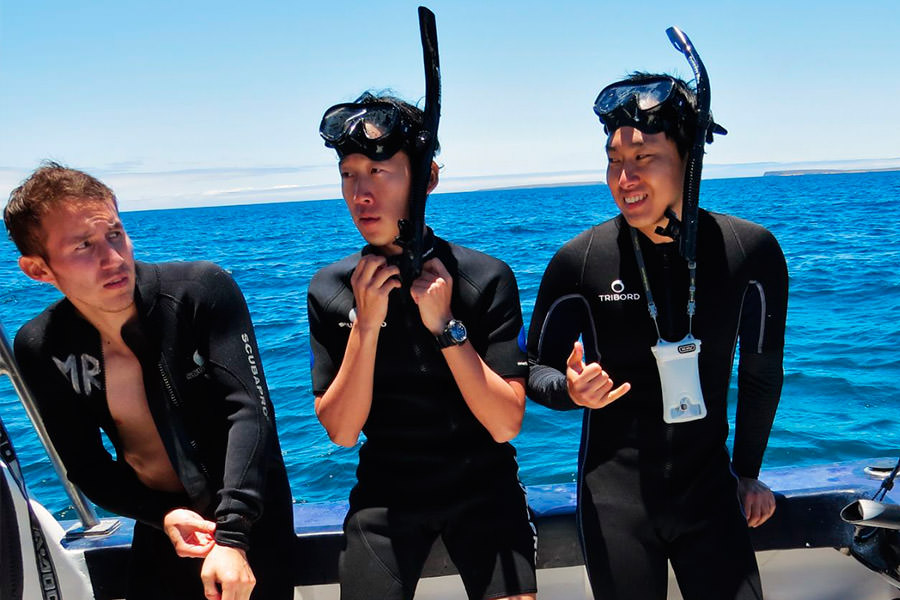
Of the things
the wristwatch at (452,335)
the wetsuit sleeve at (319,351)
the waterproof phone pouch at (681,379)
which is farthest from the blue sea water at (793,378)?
the wristwatch at (452,335)

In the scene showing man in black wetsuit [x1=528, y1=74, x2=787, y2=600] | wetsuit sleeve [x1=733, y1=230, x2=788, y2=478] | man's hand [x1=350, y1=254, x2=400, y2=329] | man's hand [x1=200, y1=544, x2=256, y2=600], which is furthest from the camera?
wetsuit sleeve [x1=733, y1=230, x2=788, y2=478]

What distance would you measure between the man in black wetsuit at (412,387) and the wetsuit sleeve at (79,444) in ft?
1.87

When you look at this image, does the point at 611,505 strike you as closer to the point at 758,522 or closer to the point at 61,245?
the point at 758,522

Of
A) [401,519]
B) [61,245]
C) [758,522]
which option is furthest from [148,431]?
[758,522]

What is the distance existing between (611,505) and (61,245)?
70.3 inches

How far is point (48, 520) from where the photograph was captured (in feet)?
7.23

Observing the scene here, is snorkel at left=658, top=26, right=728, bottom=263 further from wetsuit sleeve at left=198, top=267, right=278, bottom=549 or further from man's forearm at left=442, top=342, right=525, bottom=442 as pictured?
wetsuit sleeve at left=198, top=267, right=278, bottom=549

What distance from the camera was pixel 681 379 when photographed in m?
2.17

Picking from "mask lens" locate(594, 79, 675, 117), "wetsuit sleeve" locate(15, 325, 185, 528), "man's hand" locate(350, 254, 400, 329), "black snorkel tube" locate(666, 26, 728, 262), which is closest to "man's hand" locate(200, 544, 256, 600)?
"wetsuit sleeve" locate(15, 325, 185, 528)

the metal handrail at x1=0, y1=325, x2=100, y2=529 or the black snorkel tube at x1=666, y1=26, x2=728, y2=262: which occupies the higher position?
the black snorkel tube at x1=666, y1=26, x2=728, y2=262

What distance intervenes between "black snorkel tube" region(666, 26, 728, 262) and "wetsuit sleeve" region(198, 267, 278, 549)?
1.34 metres

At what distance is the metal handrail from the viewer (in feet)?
6.81

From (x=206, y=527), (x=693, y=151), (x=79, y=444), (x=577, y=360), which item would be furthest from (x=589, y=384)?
(x=79, y=444)

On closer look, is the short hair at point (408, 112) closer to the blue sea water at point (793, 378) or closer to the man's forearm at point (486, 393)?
the man's forearm at point (486, 393)
